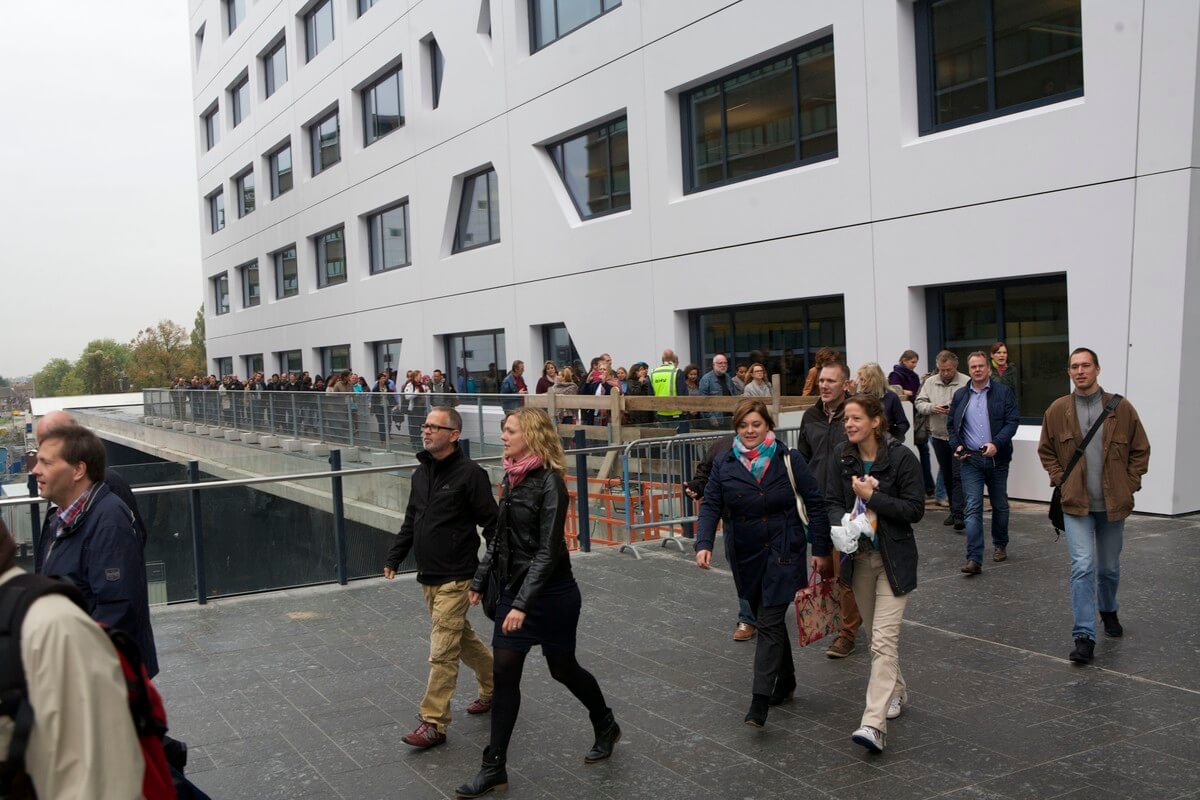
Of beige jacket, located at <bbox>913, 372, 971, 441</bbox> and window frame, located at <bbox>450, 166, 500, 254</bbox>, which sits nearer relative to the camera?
beige jacket, located at <bbox>913, 372, 971, 441</bbox>

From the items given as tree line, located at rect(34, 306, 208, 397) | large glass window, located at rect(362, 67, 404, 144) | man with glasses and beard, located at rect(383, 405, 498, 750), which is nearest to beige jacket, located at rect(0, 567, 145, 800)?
man with glasses and beard, located at rect(383, 405, 498, 750)

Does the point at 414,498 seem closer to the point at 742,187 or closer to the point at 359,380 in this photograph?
the point at 742,187

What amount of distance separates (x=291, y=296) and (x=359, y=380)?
12229 millimetres

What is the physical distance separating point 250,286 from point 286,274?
5.87 metres

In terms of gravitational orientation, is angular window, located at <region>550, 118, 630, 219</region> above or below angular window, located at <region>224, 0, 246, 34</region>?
below

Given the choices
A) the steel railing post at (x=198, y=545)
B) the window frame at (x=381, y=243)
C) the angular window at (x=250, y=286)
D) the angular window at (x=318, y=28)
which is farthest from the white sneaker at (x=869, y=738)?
the angular window at (x=250, y=286)

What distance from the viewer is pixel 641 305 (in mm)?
20031

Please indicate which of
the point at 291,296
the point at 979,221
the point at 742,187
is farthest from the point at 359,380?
the point at 979,221

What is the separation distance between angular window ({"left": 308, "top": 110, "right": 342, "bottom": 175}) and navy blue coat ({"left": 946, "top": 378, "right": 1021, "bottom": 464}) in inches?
1108

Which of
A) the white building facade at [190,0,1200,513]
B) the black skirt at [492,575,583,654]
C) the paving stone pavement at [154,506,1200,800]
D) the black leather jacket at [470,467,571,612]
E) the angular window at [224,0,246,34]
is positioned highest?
the angular window at [224,0,246,34]

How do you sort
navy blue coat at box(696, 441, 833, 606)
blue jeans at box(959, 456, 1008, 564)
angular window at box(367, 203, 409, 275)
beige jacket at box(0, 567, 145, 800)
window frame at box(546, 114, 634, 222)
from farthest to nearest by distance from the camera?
angular window at box(367, 203, 409, 275), window frame at box(546, 114, 634, 222), blue jeans at box(959, 456, 1008, 564), navy blue coat at box(696, 441, 833, 606), beige jacket at box(0, 567, 145, 800)

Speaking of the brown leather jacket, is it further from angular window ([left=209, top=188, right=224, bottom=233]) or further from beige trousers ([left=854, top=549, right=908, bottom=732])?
angular window ([left=209, top=188, right=224, bottom=233])

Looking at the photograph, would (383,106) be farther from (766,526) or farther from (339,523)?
(766,526)

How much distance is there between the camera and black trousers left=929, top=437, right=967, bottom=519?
11781mm
